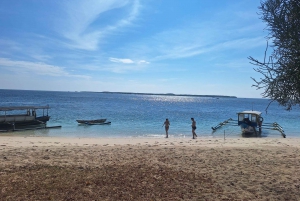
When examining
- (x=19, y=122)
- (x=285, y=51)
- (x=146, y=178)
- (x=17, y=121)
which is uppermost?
(x=285, y=51)

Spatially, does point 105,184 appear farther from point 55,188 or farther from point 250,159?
point 250,159

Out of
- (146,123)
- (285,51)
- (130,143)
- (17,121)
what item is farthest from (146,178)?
(146,123)

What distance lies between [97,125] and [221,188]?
86.5ft

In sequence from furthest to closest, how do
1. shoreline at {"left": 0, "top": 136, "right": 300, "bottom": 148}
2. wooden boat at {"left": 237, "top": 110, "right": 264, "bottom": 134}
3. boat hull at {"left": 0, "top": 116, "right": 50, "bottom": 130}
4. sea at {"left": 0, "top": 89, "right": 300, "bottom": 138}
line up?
1. wooden boat at {"left": 237, "top": 110, "right": 264, "bottom": 134}
2. boat hull at {"left": 0, "top": 116, "right": 50, "bottom": 130}
3. sea at {"left": 0, "top": 89, "right": 300, "bottom": 138}
4. shoreline at {"left": 0, "top": 136, "right": 300, "bottom": 148}

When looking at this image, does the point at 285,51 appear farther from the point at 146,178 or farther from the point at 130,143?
the point at 130,143

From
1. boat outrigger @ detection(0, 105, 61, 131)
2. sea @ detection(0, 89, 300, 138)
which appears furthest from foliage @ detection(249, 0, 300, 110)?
boat outrigger @ detection(0, 105, 61, 131)

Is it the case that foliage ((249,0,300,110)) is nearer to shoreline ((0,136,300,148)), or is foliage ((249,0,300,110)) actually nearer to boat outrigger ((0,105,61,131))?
shoreline ((0,136,300,148))

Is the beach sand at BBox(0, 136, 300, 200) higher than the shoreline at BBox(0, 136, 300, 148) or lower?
higher

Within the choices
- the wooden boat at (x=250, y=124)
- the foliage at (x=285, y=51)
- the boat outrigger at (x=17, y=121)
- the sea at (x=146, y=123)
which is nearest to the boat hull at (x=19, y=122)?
the boat outrigger at (x=17, y=121)

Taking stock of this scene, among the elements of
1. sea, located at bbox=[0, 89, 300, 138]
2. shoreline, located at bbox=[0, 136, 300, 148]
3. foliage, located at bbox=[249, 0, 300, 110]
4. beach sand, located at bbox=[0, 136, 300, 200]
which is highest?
foliage, located at bbox=[249, 0, 300, 110]

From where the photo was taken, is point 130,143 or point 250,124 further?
point 250,124

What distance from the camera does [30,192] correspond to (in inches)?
214

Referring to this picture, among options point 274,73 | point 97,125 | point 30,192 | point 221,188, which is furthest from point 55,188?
point 97,125

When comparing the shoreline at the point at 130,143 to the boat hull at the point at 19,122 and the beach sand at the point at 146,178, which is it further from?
the boat hull at the point at 19,122
